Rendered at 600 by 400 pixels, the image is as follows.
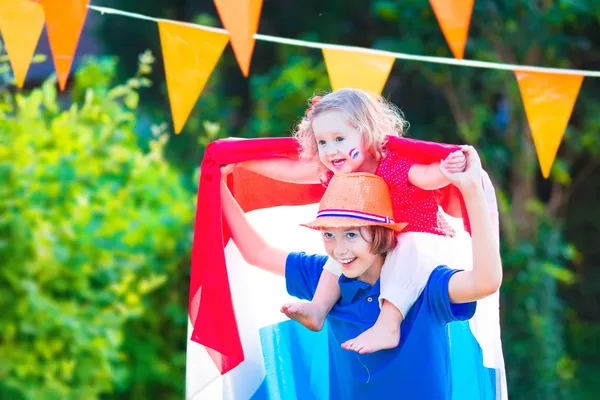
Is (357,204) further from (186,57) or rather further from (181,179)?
(181,179)

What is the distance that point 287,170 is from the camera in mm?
2221

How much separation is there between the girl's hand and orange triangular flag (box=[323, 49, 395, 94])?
0.71 metres

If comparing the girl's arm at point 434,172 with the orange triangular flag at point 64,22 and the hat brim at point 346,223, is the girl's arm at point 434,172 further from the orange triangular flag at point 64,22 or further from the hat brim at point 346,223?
the orange triangular flag at point 64,22

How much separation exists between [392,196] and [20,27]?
1.18m

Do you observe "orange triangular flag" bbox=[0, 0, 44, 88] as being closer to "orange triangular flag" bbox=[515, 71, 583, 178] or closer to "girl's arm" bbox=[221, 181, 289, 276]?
"girl's arm" bbox=[221, 181, 289, 276]

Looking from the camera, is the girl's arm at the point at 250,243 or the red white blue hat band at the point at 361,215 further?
the girl's arm at the point at 250,243

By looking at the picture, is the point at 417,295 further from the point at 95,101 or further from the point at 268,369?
the point at 95,101

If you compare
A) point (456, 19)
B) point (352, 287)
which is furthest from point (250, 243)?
point (456, 19)

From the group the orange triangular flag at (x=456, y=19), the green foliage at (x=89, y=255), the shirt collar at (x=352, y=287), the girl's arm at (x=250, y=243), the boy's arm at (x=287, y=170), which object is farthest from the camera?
the green foliage at (x=89, y=255)

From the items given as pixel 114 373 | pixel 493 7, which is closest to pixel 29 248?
pixel 114 373

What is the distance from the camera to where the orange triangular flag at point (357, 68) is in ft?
8.38

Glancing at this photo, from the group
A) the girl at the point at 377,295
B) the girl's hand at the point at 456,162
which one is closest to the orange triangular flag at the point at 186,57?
the girl at the point at 377,295

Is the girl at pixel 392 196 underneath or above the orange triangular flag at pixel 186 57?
underneath

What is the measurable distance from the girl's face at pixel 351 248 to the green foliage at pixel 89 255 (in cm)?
179
